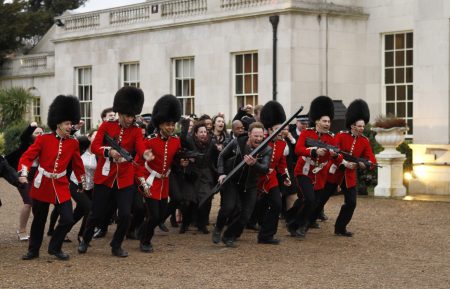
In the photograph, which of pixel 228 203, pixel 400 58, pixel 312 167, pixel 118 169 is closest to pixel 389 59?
pixel 400 58

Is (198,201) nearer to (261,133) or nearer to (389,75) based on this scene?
(261,133)

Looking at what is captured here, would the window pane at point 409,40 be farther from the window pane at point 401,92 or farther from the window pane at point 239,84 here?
the window pane at point 239,84

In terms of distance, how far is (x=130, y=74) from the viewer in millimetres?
28469

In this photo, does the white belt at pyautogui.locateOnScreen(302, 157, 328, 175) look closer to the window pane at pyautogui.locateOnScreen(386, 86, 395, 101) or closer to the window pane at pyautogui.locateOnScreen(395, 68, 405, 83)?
the window pane at pyautogui.locateOnScreen(395, 68, 405, 83)

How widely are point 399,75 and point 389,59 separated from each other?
479 millimetres

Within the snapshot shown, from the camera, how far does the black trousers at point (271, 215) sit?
12375mm

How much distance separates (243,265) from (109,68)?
18.7 m

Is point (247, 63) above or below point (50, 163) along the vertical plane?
above

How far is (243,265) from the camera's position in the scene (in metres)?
10.8

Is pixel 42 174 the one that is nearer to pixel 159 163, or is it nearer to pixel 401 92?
pixel 159 163

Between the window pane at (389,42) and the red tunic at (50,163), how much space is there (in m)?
14.3

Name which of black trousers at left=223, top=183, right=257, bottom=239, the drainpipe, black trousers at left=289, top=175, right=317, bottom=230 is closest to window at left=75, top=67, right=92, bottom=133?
the drainpipe

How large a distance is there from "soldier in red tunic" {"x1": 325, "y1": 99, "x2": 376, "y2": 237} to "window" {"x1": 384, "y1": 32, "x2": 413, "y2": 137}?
10.3m

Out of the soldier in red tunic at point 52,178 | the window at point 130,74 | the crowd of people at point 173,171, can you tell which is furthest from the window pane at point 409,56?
the soldier in red tunic at point 52,178
